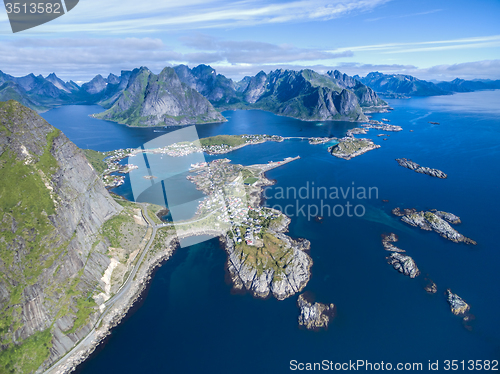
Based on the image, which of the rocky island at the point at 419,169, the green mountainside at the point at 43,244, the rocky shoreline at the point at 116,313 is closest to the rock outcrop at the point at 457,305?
the rocky shoreline at the point at 116,313

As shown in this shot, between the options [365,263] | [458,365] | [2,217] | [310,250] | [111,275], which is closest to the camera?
[458,365]

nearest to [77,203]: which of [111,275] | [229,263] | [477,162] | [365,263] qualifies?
[111,275]

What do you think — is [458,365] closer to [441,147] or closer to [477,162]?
[477,162]

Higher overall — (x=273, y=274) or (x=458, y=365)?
(x=273, y=274)

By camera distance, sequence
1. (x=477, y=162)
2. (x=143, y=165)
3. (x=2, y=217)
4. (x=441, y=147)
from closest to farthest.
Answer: (x=2, y=217) → (x=477, y=162) → (x=143, y=165) → (x=441, y=147)

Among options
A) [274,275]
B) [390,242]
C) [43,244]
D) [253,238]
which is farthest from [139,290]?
[390,242]

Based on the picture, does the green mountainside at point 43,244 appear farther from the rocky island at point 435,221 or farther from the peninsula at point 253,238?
the rocky island at point 435,221
